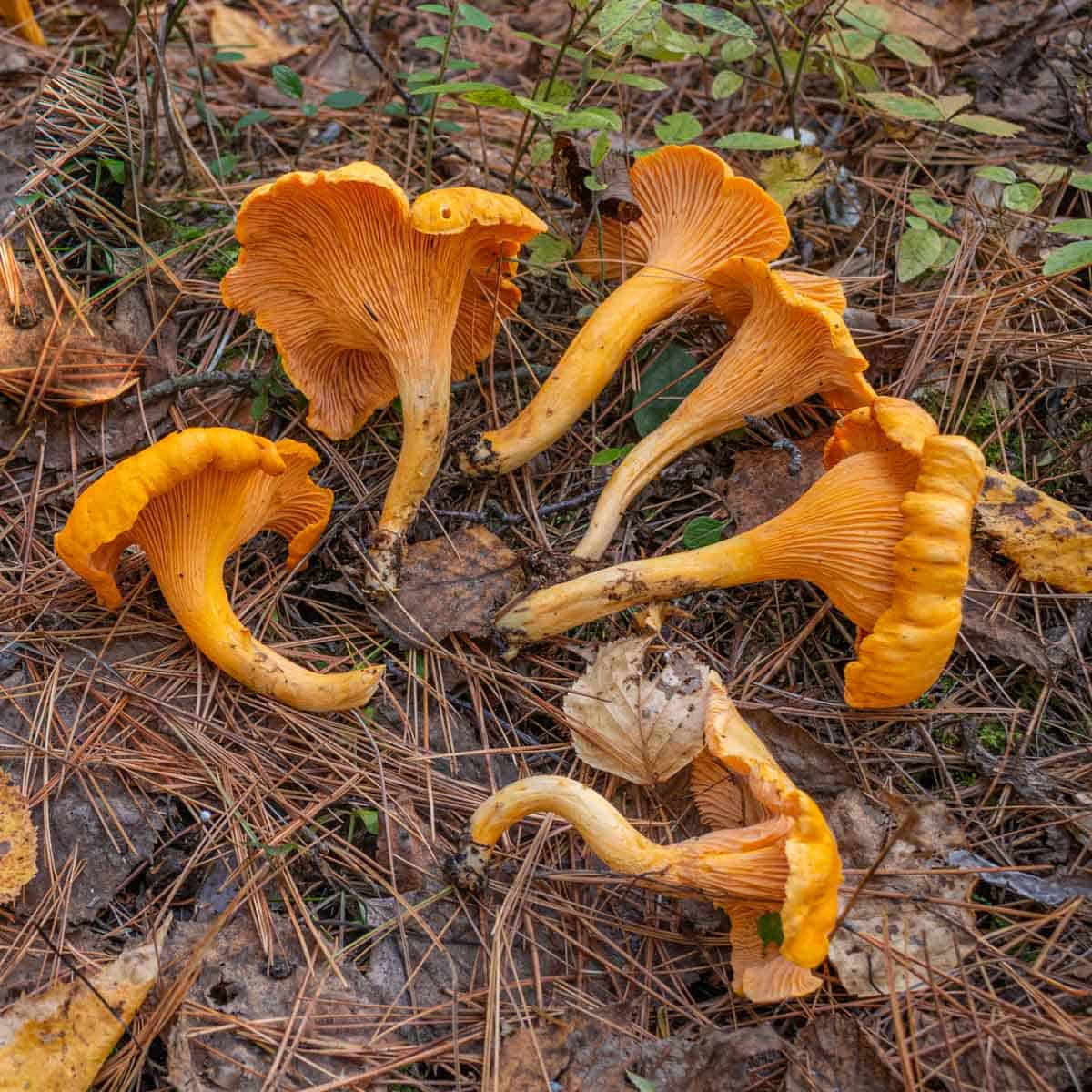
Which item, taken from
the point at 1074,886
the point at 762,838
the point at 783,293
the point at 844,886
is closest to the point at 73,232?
the point at 783,293

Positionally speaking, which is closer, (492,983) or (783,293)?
(492,983)

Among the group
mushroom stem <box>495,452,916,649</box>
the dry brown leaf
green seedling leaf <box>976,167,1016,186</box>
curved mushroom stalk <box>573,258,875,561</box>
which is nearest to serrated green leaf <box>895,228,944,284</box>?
green seedling leaf <box>976,167,1016,186</box>

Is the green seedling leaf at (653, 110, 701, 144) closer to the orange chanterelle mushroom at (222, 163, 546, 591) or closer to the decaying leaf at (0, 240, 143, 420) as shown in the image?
the orange chanterelle mushroom at (222, 163, 546, 591)

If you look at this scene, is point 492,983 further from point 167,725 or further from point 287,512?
point 287,512

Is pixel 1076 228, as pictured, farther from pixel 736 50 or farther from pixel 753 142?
pixel 736 50

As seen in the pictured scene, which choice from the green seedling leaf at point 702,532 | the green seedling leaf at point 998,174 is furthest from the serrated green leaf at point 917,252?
the green seedling leaf at point 702,532

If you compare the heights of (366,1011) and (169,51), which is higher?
(169,51)

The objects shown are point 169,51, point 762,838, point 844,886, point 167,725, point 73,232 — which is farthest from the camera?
point 169,51

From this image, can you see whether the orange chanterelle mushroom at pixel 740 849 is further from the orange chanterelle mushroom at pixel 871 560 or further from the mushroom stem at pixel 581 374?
the mushroom stem at pixel 581 374
